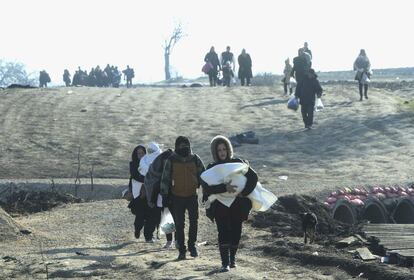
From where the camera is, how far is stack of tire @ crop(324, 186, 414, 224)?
828 inches

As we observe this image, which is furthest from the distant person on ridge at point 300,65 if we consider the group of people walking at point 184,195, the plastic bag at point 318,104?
the group of people walking at point 184,195

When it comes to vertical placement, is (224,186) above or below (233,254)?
above

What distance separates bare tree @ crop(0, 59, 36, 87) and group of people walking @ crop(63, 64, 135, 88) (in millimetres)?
51783

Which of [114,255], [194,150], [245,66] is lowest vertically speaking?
[194,150]

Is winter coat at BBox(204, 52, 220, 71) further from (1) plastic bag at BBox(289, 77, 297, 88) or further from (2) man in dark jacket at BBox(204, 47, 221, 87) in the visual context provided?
(1) plastic bag at BBox(289, 77, 297, 88)

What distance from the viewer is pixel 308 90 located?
30.7 m

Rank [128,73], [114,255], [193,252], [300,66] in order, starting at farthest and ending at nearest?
[128,73] < [300,66] < [114,255] < [193,252]

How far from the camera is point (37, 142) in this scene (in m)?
33.0

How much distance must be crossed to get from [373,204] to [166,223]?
23.9 ft

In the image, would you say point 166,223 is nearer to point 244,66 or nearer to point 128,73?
point 244,66

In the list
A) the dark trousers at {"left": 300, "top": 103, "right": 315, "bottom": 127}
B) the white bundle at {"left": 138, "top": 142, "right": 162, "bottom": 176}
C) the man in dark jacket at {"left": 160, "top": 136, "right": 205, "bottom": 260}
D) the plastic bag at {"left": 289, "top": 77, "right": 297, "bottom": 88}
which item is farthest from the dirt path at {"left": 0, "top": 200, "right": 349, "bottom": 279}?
the plastic bag at {"left": 289, "top": 77, "right": 297, "bottom": 88}

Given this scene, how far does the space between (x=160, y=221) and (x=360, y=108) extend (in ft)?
76.2

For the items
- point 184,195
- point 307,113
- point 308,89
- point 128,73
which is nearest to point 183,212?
point 184,195

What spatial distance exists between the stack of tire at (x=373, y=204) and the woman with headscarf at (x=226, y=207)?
7.65 m
